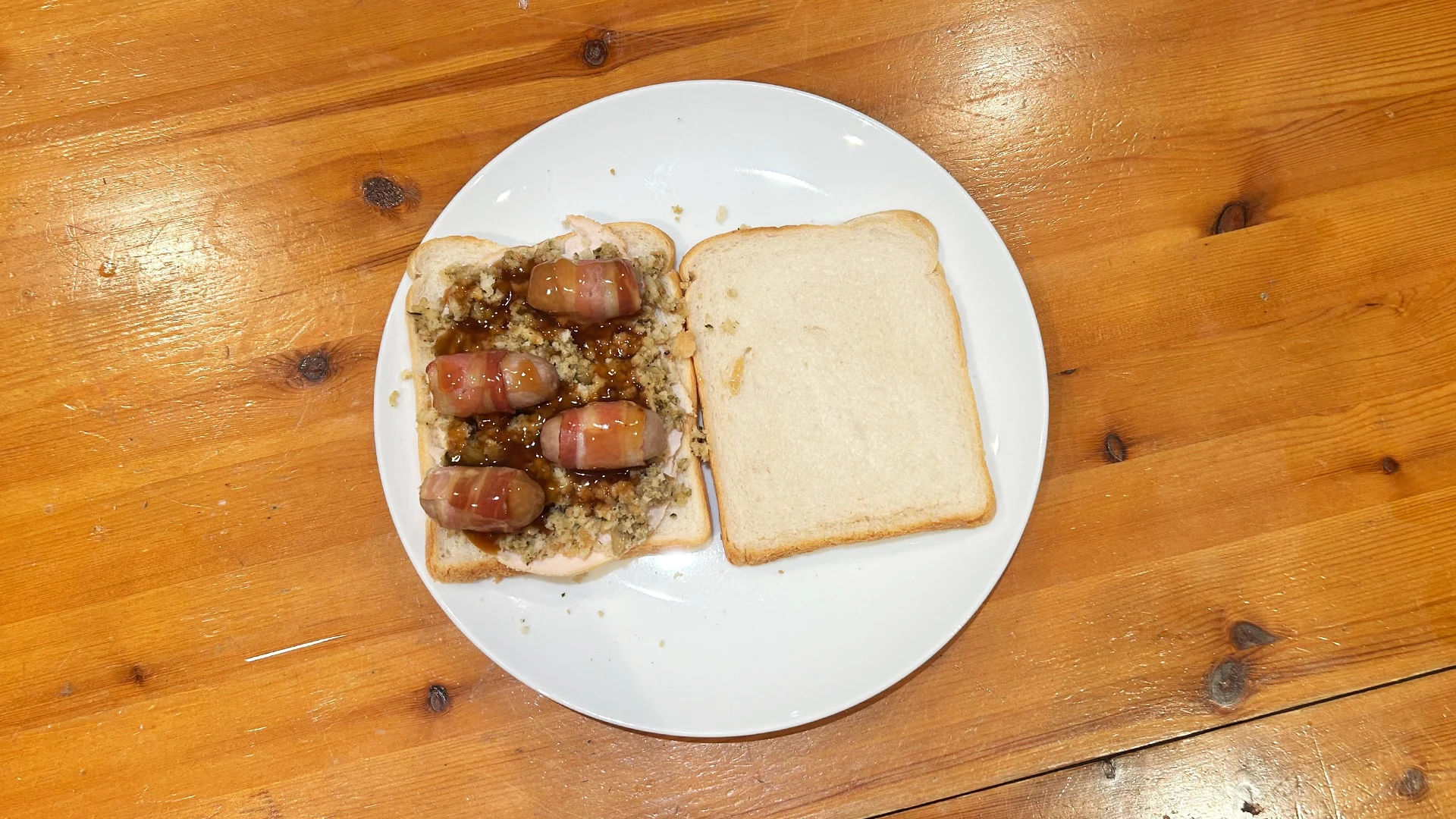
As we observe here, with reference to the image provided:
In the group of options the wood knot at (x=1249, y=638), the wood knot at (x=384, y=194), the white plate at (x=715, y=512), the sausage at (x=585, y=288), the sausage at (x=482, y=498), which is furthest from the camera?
the wood knot at (x=384, y=194)

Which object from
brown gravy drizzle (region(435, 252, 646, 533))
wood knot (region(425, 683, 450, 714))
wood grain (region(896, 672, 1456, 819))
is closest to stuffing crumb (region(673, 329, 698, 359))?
brown gravy drizzle (region(435, 252, 646, 533))

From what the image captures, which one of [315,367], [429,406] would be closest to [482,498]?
[429,406]

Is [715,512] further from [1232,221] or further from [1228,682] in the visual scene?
[1232,221]

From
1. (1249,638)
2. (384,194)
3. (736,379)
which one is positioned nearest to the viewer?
(736,379)

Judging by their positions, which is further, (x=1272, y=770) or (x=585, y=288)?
(x=1272, y=770)

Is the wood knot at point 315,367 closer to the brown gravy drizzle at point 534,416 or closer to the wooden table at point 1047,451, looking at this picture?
the wooden table at point 1047,451

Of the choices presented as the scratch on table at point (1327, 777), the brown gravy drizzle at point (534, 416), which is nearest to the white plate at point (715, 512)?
the brown gravy drizzle at point (534, 416)

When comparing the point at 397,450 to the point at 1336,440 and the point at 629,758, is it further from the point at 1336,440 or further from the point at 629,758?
the point at 1336,440
